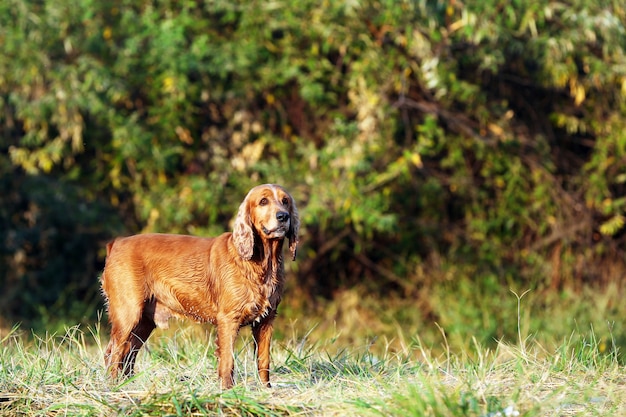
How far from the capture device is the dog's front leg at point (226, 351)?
518 centimetres

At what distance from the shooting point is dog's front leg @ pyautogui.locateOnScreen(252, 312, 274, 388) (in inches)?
212

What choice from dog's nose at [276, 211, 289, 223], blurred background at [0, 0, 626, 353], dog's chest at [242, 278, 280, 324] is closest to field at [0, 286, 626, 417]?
dog's chest at [242, 278, 280, 324]

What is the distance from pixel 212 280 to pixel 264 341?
47 cm

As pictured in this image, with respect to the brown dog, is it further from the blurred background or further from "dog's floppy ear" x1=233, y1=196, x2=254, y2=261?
the blurred background

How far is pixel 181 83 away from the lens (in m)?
11.3

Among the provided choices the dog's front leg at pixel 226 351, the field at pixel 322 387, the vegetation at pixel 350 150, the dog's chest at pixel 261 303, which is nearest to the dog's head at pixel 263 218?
the dog's chest at pixel 261 303

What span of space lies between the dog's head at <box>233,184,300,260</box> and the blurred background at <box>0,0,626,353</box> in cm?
512

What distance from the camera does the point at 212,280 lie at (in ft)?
18.0

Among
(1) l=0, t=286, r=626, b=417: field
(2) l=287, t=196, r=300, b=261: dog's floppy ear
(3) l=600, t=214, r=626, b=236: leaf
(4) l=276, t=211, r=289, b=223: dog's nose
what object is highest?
(4) l=276, t=211, r=289, b=223: dog's nose

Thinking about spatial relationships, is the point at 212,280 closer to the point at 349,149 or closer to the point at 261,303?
the point at 261,303

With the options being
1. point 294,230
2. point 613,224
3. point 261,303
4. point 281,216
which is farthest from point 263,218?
point 613,224

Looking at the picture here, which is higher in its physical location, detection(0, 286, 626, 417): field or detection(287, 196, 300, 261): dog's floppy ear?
detection(287, 196, 300, 261): dog's floppy ear

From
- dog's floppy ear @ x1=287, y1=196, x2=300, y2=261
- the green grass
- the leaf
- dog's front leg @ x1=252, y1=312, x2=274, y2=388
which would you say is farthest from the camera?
the leaf

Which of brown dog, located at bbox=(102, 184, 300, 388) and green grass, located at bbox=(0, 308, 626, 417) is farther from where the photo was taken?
brown dog, located at bbox=(102, 184, 300, 388)
